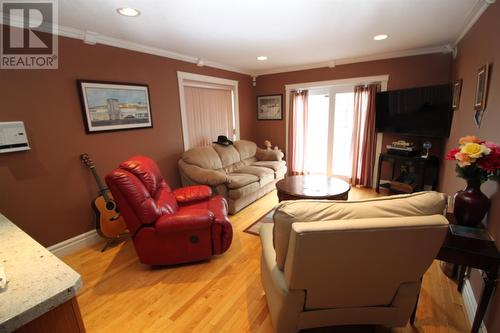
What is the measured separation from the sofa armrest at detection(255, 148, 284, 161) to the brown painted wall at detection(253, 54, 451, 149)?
0.59 metres

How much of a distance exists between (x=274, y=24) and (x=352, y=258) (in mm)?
2328

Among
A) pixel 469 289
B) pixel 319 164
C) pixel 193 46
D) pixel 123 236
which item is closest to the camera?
pixel 469 289

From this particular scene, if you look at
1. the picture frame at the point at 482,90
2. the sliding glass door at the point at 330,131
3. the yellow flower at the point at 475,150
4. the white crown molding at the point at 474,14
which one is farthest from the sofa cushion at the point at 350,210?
the sliding glass door at the point at 330,131

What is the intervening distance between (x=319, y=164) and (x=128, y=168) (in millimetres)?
3763

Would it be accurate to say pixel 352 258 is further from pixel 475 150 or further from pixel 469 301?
pixel 469 301

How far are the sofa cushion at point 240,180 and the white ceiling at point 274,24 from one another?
184 centimetres

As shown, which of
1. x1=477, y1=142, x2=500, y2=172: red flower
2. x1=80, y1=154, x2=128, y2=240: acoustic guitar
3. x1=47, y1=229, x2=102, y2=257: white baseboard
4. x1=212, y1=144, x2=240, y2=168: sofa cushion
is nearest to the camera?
x1=477, y1=142, x2=500, y2=172: red flower

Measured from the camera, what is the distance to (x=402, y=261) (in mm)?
1149

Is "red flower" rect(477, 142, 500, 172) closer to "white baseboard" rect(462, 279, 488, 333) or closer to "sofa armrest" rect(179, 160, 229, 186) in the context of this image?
"white baseboard" rect(462, 279, 488, 333)

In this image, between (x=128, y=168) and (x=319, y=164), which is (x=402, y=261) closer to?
(x=128, y=168)

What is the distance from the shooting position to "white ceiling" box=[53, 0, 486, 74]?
6.51 ft

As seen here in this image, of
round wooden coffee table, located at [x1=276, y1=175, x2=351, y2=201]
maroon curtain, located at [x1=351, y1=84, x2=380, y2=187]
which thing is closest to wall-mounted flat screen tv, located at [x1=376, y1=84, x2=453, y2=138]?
maroon curtain, located at [x1=351, y1=84, x2=380, y2=187]

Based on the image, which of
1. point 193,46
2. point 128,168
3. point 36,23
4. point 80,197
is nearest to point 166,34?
point 193,46

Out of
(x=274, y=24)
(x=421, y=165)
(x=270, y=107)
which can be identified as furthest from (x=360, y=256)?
(x=270, y=107)
